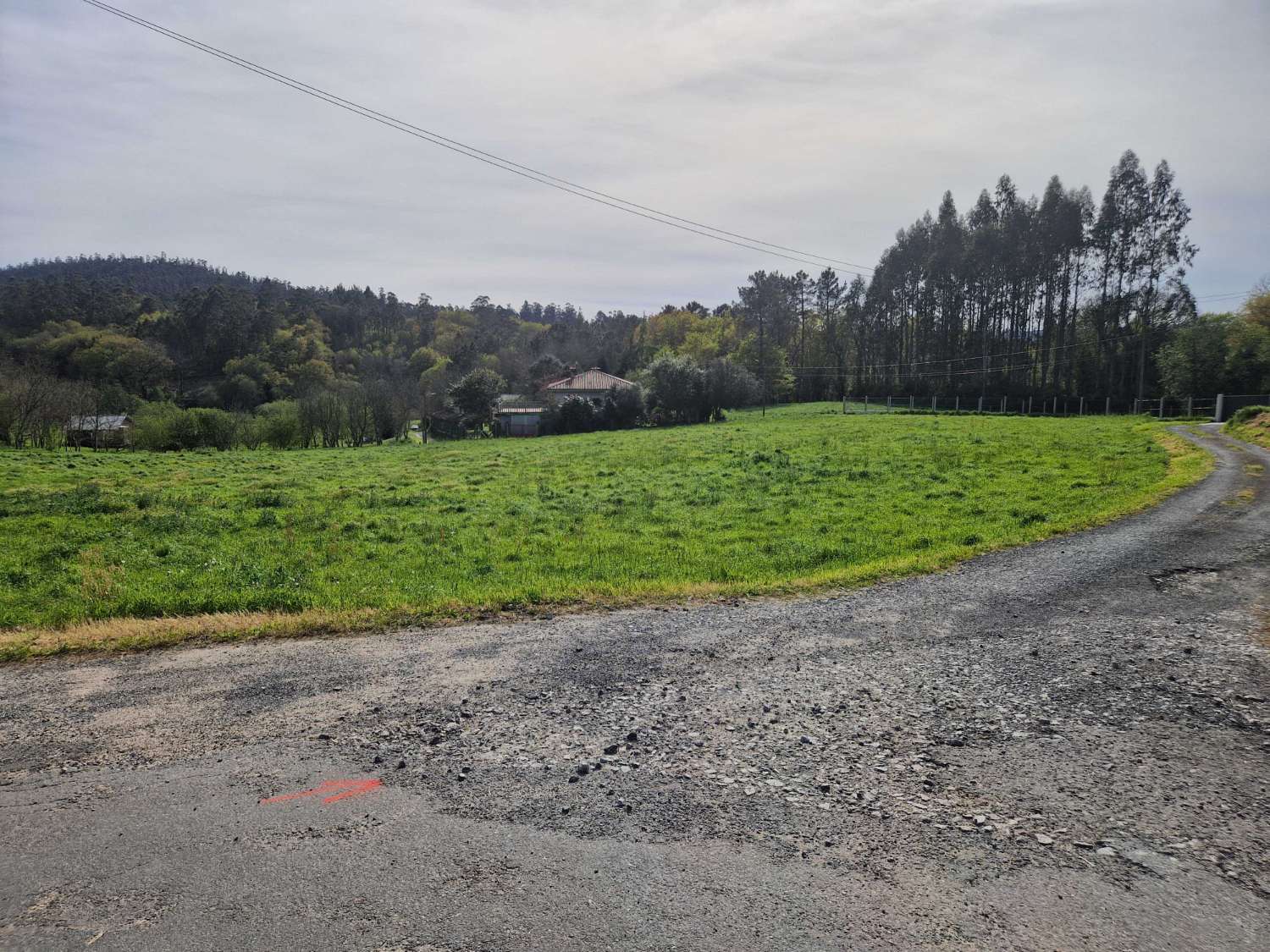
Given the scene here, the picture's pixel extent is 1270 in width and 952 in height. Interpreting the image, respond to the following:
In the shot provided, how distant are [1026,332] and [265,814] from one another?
3258 inches

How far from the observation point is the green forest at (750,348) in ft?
176

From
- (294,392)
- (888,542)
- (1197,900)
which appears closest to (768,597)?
(888,542)

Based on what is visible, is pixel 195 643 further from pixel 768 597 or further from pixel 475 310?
pixel 475 310

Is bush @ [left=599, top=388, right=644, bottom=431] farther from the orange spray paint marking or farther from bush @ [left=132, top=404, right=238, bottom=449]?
the orange spray paint marking

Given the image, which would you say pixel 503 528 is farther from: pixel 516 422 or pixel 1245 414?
pixel 516 422

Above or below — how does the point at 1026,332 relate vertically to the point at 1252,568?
above

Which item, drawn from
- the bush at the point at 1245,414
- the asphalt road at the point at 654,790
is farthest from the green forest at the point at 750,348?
the asphalt road at the point at 654,790

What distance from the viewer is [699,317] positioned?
123312mm

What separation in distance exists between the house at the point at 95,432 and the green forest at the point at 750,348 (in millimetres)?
842

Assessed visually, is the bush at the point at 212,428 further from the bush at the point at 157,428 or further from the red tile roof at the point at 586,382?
the red tile roof at the point at 586,382

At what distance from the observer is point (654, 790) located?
432 cm

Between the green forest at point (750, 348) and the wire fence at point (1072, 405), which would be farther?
the green forest at point (750, 348)

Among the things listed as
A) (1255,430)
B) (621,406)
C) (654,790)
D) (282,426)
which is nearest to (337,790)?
(654,790)

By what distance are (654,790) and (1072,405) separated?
6908 cm
